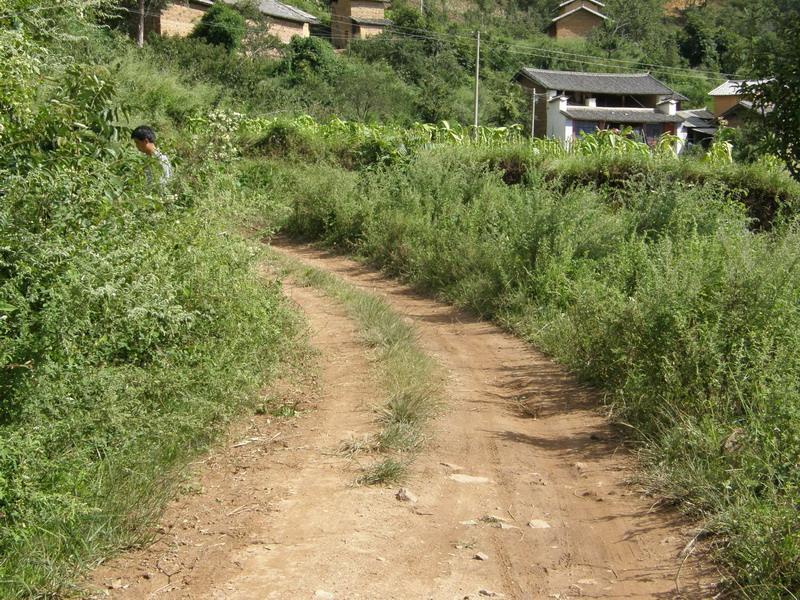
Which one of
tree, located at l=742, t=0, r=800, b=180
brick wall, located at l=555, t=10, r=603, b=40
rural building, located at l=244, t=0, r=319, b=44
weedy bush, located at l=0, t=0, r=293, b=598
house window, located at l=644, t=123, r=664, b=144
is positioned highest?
brick wall, located at l=555, t=10, r=603, b=40

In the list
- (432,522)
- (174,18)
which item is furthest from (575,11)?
(432,522)

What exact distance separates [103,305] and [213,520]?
4.15 ft

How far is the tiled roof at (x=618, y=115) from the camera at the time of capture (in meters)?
47.5

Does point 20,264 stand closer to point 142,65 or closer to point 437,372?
point 437,372

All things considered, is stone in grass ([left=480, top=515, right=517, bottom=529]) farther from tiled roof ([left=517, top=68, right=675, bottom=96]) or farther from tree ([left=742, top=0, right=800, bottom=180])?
tiled roof ([left=517, top=68, right=675, bottom=96])

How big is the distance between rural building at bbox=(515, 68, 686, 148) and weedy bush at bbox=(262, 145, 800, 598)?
33.7 m

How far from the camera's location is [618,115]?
159 feet

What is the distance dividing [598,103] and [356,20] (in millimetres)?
17492

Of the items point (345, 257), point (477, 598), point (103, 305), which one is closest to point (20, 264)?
point (103, 305)

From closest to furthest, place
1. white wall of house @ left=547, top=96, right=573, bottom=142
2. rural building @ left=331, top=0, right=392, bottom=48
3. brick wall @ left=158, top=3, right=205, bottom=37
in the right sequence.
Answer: brick wall @ left=158, top=3, right=205, bottom=37, white wall of house @ left=547, top=96, right=573, bottom=142, rural building @ left=331, top=0, right=392, bottom=48

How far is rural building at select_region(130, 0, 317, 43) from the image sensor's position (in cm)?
4362

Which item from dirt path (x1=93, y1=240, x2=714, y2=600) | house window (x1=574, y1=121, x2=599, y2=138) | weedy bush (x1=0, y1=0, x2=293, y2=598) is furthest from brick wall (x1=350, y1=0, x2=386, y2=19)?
dirt path (x1=93, y1=240, x2=714, y2=600)

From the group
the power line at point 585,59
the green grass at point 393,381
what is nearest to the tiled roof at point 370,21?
the power line at point 585,59

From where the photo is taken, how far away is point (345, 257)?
46.5 feet
